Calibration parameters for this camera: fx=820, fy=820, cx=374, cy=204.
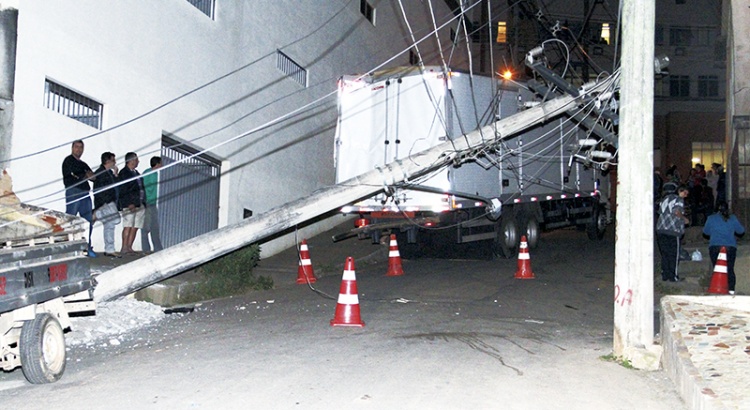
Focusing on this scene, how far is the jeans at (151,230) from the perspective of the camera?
13898mm

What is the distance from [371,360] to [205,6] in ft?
34.7

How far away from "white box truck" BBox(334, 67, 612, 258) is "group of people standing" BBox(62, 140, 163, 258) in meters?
3.53

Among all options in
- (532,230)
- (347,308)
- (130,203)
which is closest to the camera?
(347,308)

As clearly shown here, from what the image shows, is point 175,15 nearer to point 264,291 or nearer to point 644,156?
point 264,291

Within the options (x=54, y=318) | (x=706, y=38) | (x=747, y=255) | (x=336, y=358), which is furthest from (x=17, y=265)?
(x=706, y=38)

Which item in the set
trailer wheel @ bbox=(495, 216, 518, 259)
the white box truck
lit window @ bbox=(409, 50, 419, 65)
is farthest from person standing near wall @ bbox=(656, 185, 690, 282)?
lit window @ bbox=(409, 50, 419, 65)

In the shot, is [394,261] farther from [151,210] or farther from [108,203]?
[108,203]

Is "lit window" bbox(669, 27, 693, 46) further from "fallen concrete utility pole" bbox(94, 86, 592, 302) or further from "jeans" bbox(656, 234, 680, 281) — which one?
"jeans" bbox(656, 234, 680, 281)

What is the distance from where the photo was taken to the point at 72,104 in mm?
12547

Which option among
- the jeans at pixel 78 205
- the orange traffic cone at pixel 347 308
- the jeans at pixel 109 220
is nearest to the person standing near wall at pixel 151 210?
the jeans at pixel 109 220

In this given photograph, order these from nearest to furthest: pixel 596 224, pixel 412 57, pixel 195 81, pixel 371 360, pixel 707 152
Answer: pixel 371 360 < pixel 195 81 < pixel 596 224 < pixel 412 57 < pixel 707 152

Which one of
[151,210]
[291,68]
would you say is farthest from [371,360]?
[291,68]

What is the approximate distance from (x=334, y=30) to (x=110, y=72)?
9.83 meters

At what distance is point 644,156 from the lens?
7844 millimetres
